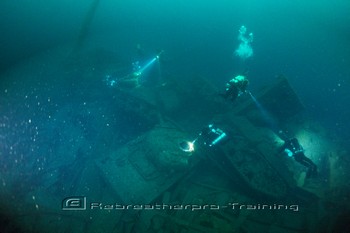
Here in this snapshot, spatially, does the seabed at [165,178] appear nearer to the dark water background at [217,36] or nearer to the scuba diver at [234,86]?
the scuba diver at [234,86]

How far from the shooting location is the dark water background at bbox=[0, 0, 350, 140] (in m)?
12.1

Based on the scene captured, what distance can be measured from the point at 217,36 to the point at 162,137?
1182cm

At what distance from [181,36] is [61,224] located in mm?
13788

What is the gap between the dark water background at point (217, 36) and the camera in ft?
39.8

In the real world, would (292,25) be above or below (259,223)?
above

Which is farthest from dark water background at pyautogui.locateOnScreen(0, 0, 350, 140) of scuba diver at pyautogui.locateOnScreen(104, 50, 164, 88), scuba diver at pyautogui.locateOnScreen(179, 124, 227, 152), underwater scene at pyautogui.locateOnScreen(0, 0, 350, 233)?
scuba diver at pyautogui.locateOnScreen(179, 124, 227, 152)

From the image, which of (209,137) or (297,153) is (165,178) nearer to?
(209,137)

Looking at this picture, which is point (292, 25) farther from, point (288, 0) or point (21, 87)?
point (21, 87)

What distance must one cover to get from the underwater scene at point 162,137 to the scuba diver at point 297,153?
0.03 meters

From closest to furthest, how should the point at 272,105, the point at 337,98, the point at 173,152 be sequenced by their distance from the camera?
the point at 173,152 < the point at 272,105 < the point at 337,98

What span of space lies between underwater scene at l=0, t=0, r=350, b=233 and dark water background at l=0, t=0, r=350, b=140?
101 millimetres

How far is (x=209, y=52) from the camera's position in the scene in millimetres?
15414

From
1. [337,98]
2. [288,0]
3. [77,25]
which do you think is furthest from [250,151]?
[288,0]

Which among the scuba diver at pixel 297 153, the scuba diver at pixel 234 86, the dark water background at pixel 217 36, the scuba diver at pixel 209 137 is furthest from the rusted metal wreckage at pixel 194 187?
the dark water background at pixel 217 36
